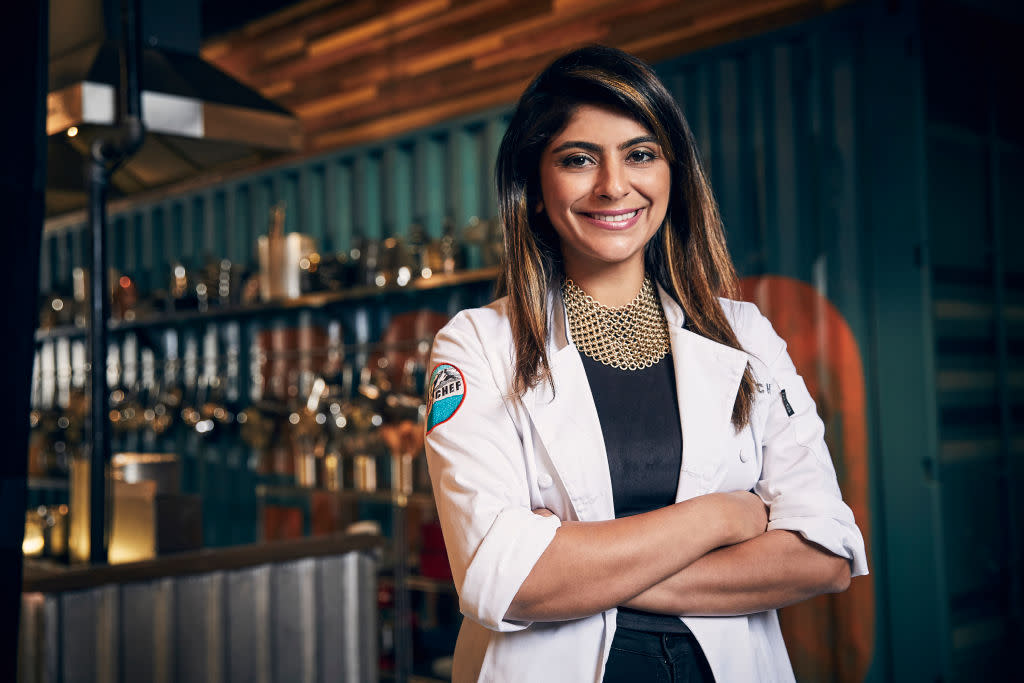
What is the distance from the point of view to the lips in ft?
4.41

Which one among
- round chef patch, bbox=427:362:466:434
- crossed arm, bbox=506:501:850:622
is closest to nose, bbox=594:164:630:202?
round chef patch, bbox=427:362:466:434

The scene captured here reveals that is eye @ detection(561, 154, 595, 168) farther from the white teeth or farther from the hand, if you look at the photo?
the hand

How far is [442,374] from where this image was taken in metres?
1.33

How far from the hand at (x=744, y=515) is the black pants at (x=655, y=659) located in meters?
0.16

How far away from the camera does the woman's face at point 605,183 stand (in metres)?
1.33

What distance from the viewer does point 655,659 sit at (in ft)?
4.11

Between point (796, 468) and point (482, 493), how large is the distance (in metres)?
0.47

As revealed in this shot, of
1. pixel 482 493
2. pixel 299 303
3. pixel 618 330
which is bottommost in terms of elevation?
pixel 482 493

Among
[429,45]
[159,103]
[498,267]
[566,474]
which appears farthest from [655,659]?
[429,45]

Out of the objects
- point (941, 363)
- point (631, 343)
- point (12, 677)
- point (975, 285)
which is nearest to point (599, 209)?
point (631, 343)

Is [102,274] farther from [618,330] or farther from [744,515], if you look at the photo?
[744,515]

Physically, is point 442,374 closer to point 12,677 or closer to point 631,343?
point 631,343

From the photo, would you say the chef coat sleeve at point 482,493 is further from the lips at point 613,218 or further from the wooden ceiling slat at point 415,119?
the wooden ceiling slat at point 415,119

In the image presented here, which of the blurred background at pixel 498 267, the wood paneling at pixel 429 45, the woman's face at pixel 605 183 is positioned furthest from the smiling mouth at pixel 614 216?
the wood paneling at pixel 429 45
